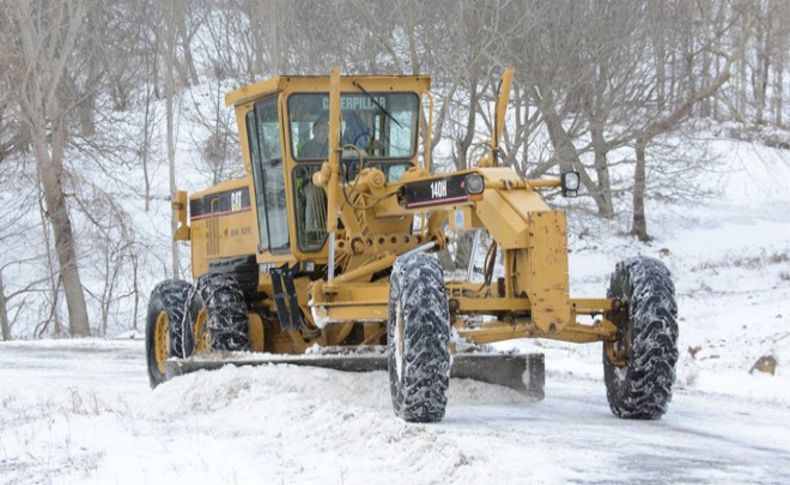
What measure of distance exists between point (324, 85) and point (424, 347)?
4.22 metres

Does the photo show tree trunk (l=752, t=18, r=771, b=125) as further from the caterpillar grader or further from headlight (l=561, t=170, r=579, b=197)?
headlight (l=561, t=170, r=579, b=197)

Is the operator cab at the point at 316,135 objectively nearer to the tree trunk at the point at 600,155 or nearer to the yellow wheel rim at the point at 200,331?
the yellow wheel rim at the point at 200,331

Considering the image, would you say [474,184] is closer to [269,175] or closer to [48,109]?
[269,175]

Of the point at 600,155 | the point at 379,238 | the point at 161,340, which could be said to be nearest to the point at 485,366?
the point at 379,238

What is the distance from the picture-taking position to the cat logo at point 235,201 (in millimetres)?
14352

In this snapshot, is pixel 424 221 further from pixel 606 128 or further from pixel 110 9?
pixel 110 9

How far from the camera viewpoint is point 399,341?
9398 mm

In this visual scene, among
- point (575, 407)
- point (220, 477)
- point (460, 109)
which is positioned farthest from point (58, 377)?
point (460, 109)

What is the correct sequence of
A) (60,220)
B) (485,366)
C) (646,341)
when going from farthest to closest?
(60,220) < (485,366) < (646,341)

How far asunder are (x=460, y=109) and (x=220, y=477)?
24683 millimetres

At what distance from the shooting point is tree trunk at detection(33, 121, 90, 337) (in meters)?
31.3

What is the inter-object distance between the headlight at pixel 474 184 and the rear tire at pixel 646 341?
130 centimetres

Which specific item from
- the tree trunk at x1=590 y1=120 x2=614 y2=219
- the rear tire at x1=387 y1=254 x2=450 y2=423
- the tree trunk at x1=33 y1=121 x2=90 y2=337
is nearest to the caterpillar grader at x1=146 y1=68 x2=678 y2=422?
the rear tire at x1=387 y1=254 x2=450 y2=423

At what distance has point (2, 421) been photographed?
10.3 metres
